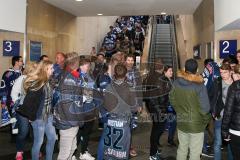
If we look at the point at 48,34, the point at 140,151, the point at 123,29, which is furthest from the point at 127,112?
the point at 123,29

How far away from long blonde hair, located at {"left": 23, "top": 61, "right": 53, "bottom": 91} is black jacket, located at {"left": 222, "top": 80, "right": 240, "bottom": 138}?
208cm

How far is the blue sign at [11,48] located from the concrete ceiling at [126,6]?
5.72 ft

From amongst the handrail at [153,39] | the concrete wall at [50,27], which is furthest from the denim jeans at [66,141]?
the handrail at [153,39]

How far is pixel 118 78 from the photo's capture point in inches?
146

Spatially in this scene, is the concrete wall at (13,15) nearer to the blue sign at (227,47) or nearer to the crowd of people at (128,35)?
the blue sign at (227,47)

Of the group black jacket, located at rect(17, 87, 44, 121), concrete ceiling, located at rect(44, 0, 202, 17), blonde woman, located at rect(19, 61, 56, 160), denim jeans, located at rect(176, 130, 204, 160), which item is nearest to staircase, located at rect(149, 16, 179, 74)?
concrete ceiling, located at rect(44, 0, 202, 17)

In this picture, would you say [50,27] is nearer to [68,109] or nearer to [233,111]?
[68,109]

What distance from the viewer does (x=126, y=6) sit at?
891cm

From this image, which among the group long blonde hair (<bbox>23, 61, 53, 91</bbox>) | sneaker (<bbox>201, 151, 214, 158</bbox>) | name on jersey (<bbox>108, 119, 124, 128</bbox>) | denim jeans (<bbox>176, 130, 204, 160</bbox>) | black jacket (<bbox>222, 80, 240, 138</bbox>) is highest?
long blonde hair (<bbox>23, 61, 53, 91</bbox>)

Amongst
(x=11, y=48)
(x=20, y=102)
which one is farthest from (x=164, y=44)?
(x=20, y=102)

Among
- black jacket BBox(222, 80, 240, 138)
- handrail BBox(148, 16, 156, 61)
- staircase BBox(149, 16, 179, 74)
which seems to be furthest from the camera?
handrail BBox(148, 16, 156, 61)

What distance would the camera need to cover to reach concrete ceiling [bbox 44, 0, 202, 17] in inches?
324

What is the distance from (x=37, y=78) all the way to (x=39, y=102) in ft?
0.93

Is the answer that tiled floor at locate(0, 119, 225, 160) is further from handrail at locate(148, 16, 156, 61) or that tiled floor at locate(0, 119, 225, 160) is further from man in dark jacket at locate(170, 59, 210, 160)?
handrail at locate(148, 16, 156, 61)
